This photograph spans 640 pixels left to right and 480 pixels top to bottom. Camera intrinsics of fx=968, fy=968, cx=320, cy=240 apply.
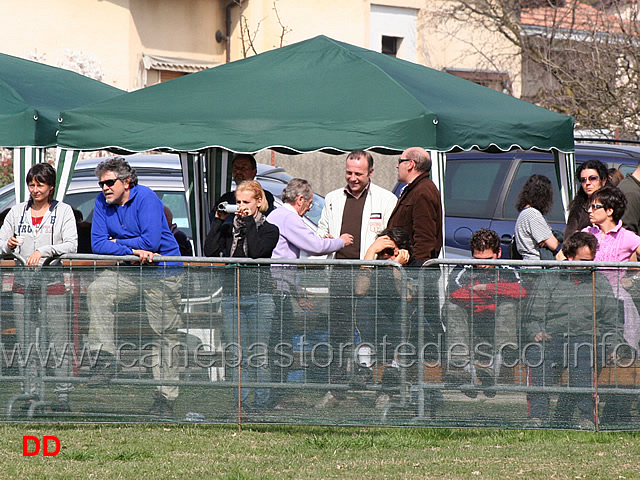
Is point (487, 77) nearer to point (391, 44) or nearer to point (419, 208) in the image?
point (391, 44)

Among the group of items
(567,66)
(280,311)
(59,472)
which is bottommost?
(59,472)

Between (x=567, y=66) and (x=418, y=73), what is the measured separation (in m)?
12.6

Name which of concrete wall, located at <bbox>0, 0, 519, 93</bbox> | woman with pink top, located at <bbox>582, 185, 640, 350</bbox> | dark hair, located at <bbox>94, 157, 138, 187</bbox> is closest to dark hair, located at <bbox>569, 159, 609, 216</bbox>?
woman with pink top, located at <bbox>582, 185, 640, 350</bbox>

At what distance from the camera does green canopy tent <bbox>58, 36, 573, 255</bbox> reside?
7.57m

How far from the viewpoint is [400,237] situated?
274 inches

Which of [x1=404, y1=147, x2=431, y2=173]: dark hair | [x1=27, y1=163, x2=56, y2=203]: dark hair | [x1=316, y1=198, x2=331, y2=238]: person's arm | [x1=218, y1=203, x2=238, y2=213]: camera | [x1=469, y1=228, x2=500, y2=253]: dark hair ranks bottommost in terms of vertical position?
[x1=469, y1=228, x2=500, y2=253]: dark hair

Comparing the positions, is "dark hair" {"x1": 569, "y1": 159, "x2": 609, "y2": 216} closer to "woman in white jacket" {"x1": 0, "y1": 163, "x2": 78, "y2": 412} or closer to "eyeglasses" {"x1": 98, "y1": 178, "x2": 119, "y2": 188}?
"eyeglasses" {"x1": 98, "y1": 178, "x2": 119, "y2": 188}

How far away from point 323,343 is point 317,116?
2157 mm

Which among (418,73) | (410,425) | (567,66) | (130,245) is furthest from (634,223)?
(567,66)

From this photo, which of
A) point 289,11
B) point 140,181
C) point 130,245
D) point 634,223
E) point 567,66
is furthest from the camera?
point 289,11

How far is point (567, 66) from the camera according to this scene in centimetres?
2052

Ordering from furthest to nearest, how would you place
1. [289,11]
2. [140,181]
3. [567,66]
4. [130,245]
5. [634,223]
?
[289,11] < [567,66] < [140,181] < [634,223] < [130,245]

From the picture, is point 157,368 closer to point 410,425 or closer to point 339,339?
point 339,339

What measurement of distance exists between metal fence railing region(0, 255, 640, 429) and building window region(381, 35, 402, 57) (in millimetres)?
18167
